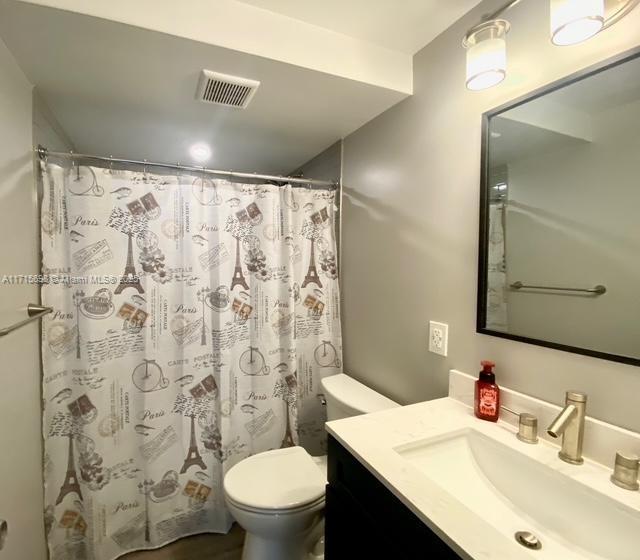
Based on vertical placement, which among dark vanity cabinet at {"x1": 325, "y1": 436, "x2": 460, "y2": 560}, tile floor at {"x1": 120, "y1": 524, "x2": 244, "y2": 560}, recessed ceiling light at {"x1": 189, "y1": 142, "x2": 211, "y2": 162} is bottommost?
tile floor at {"x1": 120, "y1": 524, "x2": 244, "y2": 560}

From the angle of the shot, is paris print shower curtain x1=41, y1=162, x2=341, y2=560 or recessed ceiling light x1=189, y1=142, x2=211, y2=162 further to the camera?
recessed ceiling light x1=189, y1=142, x2=211, y2=162

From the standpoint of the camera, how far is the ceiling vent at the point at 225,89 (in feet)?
4.24

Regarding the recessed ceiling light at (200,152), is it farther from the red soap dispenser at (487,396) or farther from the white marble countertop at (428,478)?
the red soap dispenser at (487,396)

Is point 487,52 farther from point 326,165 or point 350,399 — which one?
point 350,399

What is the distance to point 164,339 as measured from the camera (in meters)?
1.61

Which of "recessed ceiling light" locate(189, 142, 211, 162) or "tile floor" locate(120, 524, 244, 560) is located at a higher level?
"recessed ceiling light" locate(189, 142, 211, 162)

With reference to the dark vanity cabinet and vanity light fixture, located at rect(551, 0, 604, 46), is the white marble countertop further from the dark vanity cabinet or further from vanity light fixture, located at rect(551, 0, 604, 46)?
vanity light fixture, located at rect(551, 0, 604, 46)

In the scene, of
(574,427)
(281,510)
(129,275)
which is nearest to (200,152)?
(129,275)

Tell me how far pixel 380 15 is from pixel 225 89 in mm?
647

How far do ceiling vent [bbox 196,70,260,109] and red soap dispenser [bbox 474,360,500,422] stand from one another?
53.3 inches

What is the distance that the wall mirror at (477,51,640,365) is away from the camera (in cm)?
81

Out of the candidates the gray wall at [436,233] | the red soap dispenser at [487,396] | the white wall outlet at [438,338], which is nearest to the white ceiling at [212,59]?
the gray wall at [436,233]

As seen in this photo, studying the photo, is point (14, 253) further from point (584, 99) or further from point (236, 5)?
point (584, 99)

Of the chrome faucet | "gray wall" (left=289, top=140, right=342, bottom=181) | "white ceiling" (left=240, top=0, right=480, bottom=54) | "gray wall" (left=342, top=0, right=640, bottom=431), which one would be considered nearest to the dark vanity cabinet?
the chrome faucet
